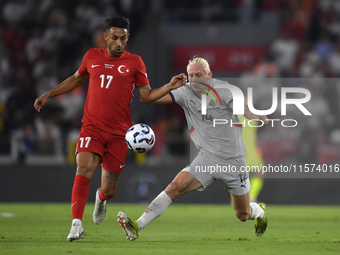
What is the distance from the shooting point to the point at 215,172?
18.7ft

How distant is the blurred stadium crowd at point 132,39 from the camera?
12.0m

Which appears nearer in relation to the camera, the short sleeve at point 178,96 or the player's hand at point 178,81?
the player's hand at point 178,81

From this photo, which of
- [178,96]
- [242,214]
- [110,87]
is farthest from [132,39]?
[242,214]

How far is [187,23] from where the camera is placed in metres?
15.8

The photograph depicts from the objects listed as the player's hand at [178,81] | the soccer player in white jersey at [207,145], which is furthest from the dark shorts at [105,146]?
the player's hand at [178,81]

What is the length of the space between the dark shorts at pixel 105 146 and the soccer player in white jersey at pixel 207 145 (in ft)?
2.34

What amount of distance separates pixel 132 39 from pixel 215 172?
1022 cm

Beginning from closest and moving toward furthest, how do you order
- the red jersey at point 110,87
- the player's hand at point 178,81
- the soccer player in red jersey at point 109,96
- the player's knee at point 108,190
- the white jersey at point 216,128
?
1. the player's hand at point 178,81
2. the white jersey at point 216,128
3. the soccer player in red jersey at point 109,96
4. the red jersey at point 110,87
5. the player's knee at point 108,190

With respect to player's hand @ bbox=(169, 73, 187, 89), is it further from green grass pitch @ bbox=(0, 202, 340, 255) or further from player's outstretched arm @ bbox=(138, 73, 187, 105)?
green grass pitch @ bbox=(0, 202, 340, 255)

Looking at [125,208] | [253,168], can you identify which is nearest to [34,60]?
[125,208]

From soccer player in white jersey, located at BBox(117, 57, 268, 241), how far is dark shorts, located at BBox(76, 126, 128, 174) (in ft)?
2.34

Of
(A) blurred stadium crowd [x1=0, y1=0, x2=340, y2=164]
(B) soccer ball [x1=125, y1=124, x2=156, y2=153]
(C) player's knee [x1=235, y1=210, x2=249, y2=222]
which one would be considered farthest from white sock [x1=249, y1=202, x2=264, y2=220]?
(A) blurred stadium crowd [x1=0, y1=0, x2=340, y2=164]

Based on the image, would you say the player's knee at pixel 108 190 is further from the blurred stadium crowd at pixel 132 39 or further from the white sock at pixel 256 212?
the blurred stadium crowd at pixel 132 39

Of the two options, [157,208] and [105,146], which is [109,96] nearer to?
[105,146]
